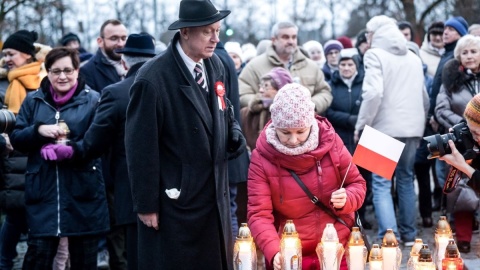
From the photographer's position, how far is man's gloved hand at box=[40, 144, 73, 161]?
260 inches

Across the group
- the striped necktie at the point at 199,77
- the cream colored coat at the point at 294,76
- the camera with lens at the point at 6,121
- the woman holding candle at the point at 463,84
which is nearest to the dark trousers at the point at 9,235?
the camera with lens at the point at 6,121

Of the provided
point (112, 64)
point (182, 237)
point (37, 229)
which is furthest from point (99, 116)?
point (112, 64)

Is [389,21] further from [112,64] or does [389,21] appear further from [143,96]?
[143,96]

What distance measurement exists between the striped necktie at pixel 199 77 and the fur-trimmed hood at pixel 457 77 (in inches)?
159

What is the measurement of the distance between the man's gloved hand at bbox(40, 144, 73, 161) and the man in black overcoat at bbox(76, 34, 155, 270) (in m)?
0.08

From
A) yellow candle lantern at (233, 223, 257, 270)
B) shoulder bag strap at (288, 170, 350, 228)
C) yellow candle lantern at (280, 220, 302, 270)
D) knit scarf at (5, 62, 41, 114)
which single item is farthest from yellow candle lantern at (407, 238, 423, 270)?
knit scarf at (5, 62, 41, 114)

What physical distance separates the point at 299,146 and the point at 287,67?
4286 millimetres

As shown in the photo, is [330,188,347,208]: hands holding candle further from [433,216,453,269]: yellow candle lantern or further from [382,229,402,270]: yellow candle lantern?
[433,216,453,269]: yellow candle lantern

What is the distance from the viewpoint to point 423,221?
33.0ft

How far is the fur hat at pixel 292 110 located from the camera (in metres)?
4.99

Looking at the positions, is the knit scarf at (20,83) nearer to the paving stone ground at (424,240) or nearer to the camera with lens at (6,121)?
the paving stone ground at (424,240)

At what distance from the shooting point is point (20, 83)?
844 centimetres

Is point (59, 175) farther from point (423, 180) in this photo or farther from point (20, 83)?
point (423, 180)

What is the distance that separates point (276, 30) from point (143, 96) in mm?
4259
